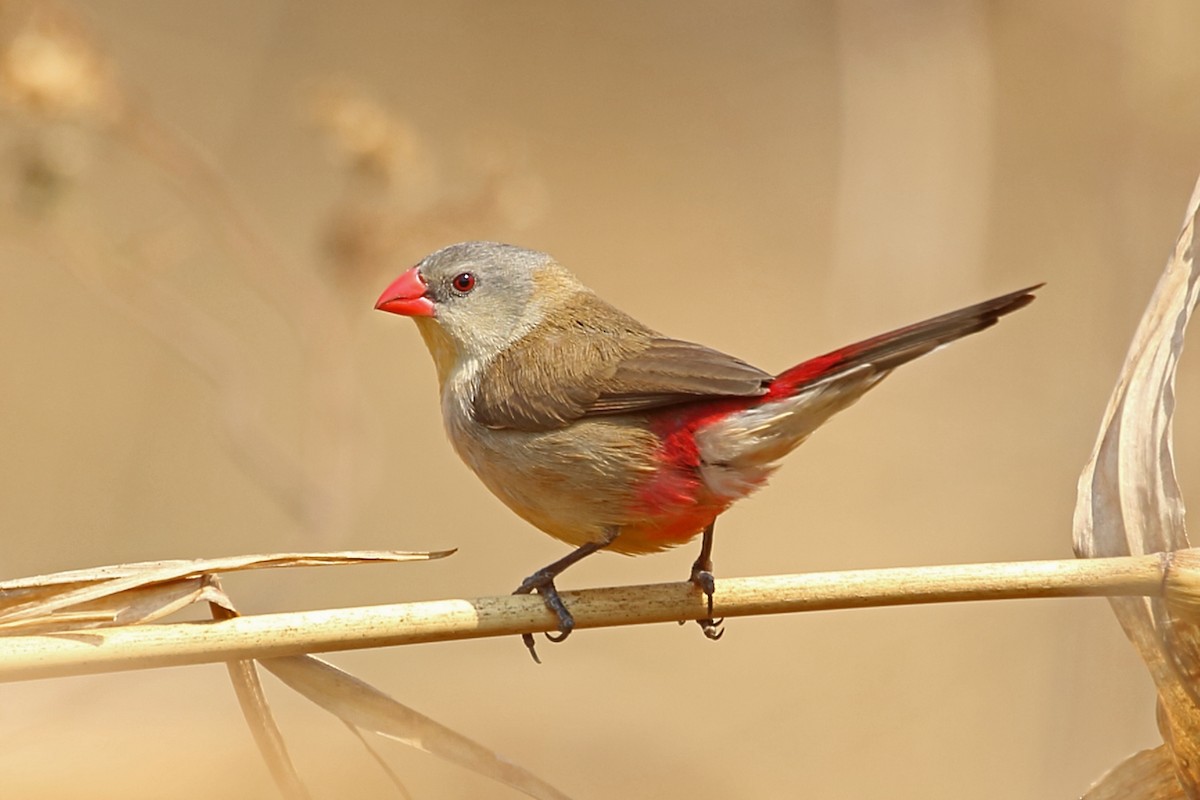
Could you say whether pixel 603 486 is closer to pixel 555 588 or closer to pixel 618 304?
pixel 555 588

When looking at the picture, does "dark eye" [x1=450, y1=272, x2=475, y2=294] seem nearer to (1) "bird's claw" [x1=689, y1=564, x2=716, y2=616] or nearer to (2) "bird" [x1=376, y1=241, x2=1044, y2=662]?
(2) "bird" [x1=376, y1=241, x2=1044, y2=662]

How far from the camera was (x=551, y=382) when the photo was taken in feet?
9.03

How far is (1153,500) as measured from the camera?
6.38 ft

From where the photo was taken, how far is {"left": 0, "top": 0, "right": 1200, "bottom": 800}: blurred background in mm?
3080

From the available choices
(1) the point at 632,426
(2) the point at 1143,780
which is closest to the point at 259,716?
(1) the point at 632,426

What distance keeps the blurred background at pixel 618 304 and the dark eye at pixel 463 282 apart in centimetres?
17

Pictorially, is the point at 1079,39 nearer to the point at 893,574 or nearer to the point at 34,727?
the point at 893,574

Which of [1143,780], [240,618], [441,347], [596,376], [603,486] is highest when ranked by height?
[441,347]

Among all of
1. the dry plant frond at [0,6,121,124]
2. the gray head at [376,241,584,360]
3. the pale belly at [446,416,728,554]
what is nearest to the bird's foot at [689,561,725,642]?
the pale belly at [446,416,728,554]

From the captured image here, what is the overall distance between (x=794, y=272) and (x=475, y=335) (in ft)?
11.1

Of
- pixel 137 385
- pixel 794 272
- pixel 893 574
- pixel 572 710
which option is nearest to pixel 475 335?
pixel 572 710

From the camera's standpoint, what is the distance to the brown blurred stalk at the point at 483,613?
167 cm

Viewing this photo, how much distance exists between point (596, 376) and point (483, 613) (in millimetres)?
923

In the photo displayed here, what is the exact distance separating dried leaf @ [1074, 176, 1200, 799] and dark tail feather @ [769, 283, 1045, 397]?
0.23m
